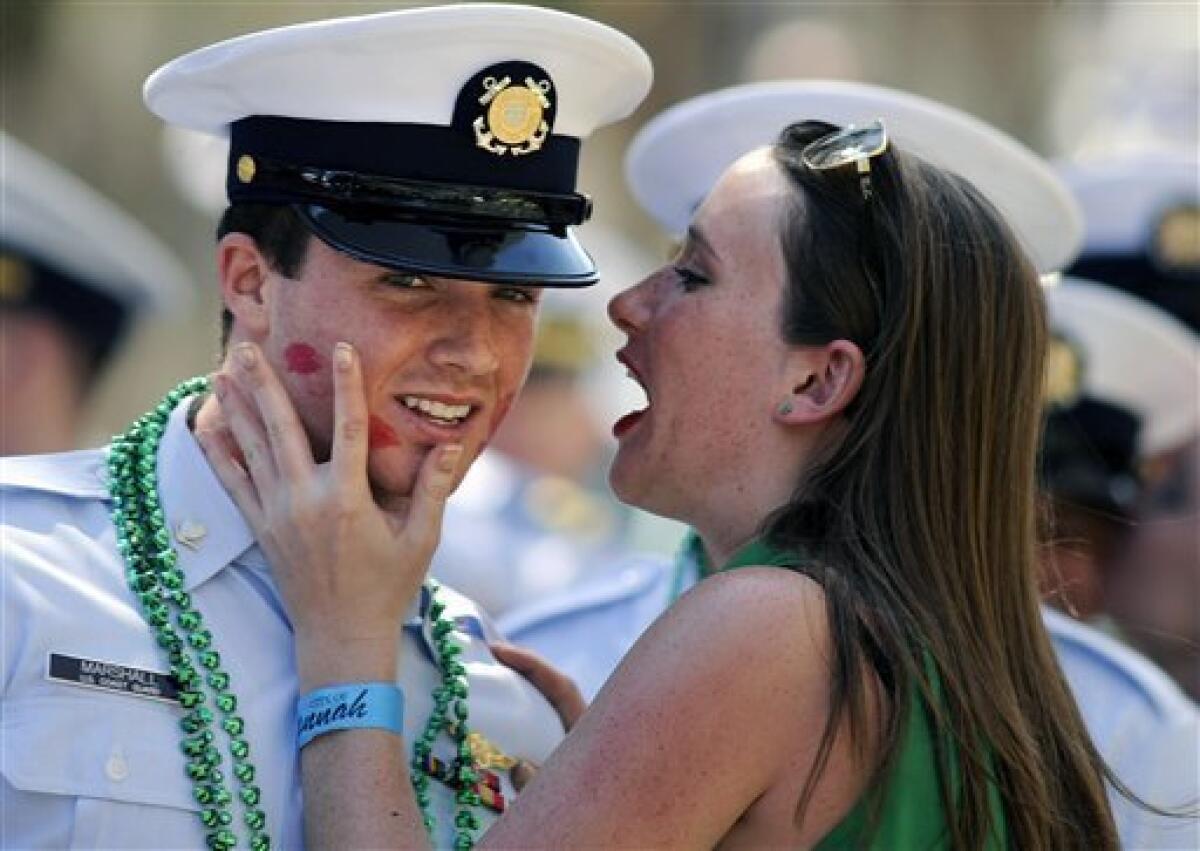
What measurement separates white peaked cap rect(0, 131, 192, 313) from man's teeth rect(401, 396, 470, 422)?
276cm

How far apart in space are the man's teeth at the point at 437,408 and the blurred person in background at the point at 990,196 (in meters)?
1.01

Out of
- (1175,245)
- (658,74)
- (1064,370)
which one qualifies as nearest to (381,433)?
(1064,370)

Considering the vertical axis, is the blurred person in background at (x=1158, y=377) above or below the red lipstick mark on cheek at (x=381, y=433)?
below

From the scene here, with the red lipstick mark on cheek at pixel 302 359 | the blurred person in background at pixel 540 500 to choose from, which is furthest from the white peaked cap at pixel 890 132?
the blurred person in background at pixel 540 500

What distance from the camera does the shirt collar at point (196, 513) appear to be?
3.44m

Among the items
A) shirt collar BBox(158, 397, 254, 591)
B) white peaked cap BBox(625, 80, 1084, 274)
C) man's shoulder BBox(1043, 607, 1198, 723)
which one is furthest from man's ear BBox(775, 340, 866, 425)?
man's shoulder BBox(1043, 607, 1198, 723)

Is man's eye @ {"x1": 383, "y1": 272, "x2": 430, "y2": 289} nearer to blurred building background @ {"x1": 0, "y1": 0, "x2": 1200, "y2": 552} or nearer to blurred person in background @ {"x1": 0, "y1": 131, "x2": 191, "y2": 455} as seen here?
blurred person in background @ {"x1": 0, "y1": 131, "x2": 191, "y2": 455}

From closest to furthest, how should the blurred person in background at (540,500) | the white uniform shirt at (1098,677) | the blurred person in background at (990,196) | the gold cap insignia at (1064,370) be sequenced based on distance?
1. the white uniform shirt at (1098,677)
2. the blurred person in background at (990,196)
3. the gold cap insignia at (1064,370)
4. the blurred person in background at (540,500)

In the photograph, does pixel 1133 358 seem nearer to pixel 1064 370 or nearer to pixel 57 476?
pixel 1064 370

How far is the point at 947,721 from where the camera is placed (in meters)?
3.20

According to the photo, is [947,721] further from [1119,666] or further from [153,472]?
[1119,666]

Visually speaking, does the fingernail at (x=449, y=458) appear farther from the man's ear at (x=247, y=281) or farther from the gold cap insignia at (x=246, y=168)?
the gold cap insignia at (x=246, y=168)

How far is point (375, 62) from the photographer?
3.50 metres

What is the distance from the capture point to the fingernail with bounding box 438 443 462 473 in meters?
3.51
